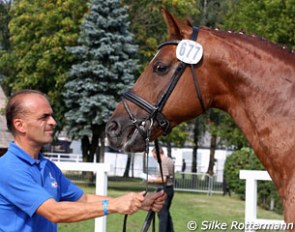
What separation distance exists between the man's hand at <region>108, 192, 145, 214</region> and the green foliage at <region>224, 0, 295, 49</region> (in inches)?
801

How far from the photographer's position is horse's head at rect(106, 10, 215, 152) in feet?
11.1

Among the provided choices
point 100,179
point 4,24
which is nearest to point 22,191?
point 100,179

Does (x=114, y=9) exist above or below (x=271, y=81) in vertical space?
above

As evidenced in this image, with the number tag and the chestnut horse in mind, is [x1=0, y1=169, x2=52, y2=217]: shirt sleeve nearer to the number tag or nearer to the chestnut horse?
the chestnut horse

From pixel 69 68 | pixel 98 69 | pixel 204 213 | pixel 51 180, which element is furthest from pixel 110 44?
pixel 51 180

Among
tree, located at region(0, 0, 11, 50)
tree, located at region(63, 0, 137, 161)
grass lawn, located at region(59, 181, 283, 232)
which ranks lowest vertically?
grass lawn, located at region(59, 181, 283, 232)

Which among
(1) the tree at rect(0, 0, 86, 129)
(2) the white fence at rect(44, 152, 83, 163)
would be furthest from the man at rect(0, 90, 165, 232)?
(2) the white fence at rect(44, 152, 83, 163)

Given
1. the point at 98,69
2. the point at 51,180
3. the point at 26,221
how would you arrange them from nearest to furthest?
1. the point at 26,221
2. the point at 51,180
3. the point at 98,69

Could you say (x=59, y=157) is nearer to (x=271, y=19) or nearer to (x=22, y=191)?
(x=271, y=19)

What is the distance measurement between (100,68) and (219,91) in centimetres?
1937

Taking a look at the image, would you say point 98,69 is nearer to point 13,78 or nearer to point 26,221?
point 13,78

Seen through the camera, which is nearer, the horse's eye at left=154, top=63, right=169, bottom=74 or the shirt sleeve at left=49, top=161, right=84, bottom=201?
the horse's eye at left=154, top=63, right=169, bottom=74

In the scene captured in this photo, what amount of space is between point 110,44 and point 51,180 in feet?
64.7

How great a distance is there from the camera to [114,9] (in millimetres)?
23000
